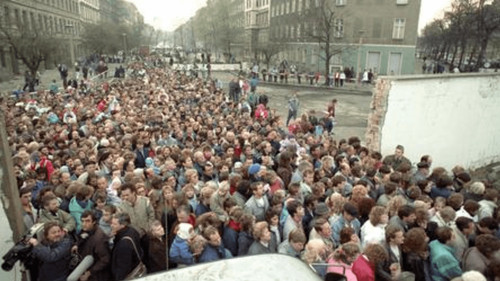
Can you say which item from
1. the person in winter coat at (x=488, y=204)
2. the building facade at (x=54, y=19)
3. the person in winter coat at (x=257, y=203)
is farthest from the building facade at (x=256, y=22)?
the person in winter coat at (x=257, y=203)

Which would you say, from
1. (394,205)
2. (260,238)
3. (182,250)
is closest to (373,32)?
(394,205)

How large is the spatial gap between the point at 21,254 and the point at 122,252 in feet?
3.32

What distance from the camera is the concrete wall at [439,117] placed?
1055cm

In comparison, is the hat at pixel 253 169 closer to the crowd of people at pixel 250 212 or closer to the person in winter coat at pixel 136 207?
the crowd of people at pixel 250 212


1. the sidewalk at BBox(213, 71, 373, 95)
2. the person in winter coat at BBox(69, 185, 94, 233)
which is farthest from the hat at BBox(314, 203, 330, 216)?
the sidewalk at BBox(213, 71, 373, 95)

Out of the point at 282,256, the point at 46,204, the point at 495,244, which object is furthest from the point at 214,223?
the point at 495,244

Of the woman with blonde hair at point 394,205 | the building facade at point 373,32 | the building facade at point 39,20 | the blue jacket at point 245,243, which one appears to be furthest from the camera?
the building facade at point 373,32

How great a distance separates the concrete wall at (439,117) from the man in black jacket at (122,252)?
26.9 ft

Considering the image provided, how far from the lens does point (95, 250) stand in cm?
426

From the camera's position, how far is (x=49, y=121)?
12555 mm

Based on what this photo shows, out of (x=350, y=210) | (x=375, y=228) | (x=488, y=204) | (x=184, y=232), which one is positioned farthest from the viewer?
(x=488, y=204)

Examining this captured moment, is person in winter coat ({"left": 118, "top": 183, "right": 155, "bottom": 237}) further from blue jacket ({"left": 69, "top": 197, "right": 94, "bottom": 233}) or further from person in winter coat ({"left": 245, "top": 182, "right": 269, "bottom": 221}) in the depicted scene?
person in winter coat ({"left": 245, "top": 182, "right": 269, "bottom": 221})

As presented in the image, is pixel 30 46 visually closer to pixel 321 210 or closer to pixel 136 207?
pixel 136 207

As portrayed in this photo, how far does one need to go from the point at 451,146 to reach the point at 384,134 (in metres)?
3.17
